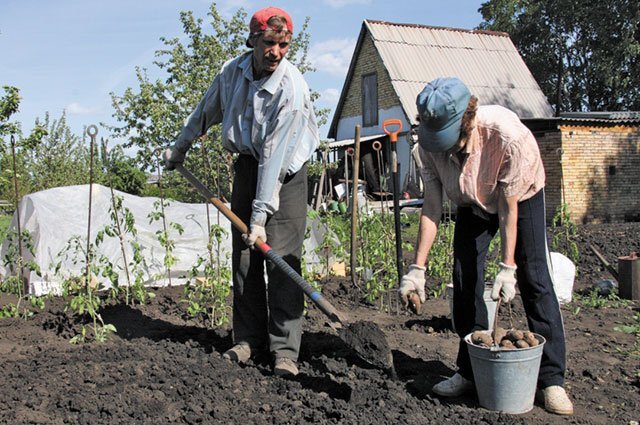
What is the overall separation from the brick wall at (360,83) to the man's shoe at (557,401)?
56.1 ft

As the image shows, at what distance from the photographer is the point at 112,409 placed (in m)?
3.02

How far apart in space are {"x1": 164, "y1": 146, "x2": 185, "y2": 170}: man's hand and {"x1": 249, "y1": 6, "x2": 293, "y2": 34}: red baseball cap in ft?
2.96

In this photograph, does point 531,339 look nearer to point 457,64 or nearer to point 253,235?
point 253,235

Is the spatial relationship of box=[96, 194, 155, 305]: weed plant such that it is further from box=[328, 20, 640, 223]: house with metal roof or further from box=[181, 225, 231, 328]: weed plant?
box=[328, 20, 640, 223]: house with metal roof

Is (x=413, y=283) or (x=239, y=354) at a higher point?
(x=413, y=283)

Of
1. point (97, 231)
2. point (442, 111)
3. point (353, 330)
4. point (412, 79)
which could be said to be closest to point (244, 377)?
point (353, 330)

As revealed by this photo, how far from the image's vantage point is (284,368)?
11.4ft

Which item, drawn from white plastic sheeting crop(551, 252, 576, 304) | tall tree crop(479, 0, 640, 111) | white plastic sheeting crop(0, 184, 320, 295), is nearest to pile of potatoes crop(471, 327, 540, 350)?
white plastic sheeting crop(551, 252, 576, 304)

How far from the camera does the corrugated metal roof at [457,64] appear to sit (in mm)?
20156

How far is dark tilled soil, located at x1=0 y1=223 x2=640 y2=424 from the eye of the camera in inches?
118

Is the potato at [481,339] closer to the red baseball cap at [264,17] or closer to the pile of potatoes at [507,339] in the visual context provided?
the pile of potatoes at [507,339]

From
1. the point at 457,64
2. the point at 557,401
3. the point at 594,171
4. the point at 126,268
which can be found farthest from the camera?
the point at 457,64

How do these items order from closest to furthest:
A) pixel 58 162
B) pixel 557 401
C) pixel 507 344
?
pixel 507 344 < pixel 557 401 < pixel 58 162

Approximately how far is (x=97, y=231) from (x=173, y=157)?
111 inches
